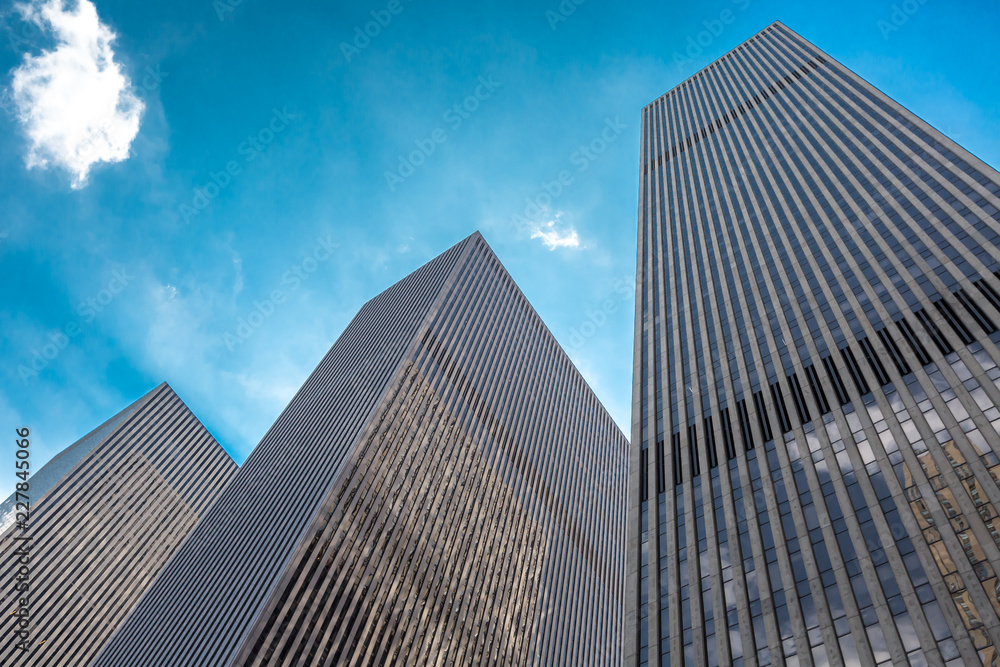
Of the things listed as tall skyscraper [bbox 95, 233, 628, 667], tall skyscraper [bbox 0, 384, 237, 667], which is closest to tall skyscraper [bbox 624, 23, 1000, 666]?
tall skyscraper [bbox 95, 233, 628, 667]

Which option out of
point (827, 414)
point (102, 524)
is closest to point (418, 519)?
point (827, 414)

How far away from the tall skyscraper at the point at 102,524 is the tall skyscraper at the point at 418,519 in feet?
207

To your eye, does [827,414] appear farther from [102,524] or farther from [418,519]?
[102,524]

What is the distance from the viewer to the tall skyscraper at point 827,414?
30.6m

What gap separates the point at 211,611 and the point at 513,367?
230 feet

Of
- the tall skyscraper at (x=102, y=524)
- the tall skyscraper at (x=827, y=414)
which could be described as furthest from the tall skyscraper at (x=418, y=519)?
the tall skyscraper at (x=102, y=524)

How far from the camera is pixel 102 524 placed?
146625 millimetres

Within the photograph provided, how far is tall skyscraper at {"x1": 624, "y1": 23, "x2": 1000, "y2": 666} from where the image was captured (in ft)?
100

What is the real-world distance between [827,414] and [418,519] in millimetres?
59094

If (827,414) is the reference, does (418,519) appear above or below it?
above

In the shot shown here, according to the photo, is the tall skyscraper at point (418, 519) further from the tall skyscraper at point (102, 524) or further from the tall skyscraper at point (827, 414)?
the tall skyscraper at point (102, 524)

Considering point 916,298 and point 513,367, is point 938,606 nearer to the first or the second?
point 916,298

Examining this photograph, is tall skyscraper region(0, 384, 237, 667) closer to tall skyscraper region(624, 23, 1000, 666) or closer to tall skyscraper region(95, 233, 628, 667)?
tall skyscraper region(95, 233, 628, 667)

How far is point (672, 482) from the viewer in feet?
Answer: 162
